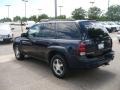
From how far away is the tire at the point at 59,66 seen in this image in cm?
615

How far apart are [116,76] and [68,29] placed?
2.06 m

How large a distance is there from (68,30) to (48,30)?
103 centimetres

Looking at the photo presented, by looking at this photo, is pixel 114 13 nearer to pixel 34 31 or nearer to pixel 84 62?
pixel 34 31

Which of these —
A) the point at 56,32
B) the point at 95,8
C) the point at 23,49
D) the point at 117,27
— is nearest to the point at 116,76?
the point at 56,32

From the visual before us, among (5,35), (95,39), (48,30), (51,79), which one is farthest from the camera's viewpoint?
(5,35)

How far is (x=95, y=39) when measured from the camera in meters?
6.00

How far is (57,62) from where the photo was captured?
6.45 metres

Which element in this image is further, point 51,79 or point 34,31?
point 34,31

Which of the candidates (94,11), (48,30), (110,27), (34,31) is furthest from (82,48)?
(94,11)

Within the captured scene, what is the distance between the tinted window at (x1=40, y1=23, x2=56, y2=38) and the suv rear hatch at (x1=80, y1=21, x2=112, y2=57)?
3.66 ft

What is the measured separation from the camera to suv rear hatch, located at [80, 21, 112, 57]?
5.84 m

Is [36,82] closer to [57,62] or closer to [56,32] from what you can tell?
[57,62]

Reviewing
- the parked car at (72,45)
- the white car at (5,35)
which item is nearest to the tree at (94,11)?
the white car at (5,35)

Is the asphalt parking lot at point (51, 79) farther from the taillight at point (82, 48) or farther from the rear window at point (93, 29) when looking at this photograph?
the rear window at point (93, 29)
